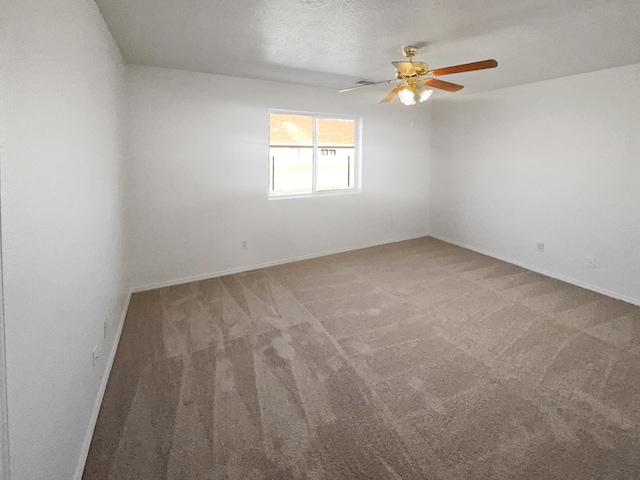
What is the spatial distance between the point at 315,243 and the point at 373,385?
3.09m

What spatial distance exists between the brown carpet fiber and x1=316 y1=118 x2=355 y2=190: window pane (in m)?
2.02

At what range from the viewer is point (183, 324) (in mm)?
3236

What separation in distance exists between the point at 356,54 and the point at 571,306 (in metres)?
3.26

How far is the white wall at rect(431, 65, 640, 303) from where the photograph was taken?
3.70m

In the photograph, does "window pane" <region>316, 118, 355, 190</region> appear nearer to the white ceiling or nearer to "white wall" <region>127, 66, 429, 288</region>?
"white wall" <region>127, 66, 429, 288</region>

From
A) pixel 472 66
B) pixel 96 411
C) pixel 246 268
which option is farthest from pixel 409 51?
pixel 96 411

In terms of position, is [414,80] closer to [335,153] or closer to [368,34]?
[368,34]

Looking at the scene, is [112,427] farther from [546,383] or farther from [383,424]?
[546,383]

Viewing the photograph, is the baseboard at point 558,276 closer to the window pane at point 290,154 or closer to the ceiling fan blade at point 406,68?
the window pane at point 290,154

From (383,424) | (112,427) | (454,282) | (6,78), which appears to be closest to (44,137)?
(6,78)

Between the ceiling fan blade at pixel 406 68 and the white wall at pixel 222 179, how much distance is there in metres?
2.10

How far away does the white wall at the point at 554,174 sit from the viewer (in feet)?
12.1

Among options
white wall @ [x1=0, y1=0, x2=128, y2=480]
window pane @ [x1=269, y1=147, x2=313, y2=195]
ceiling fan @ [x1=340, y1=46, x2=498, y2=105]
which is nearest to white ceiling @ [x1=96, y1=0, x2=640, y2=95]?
ceiling fan @ [x1=340, y1=46, x2=498, y2=105]

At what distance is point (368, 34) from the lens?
270cm
